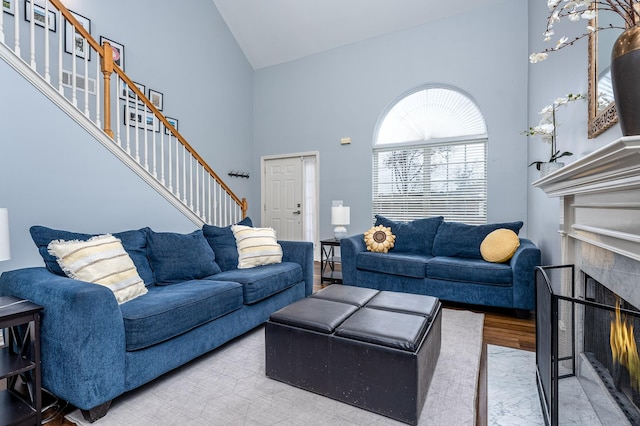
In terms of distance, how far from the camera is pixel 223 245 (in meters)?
2.99

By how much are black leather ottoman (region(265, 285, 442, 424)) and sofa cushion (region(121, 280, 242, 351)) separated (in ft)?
1.52

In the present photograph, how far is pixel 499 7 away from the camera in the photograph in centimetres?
433

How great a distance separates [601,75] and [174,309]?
2.72 meters

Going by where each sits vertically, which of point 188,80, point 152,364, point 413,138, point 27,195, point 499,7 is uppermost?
point 499,7

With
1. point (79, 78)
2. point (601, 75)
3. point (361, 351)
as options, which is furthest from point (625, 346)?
point (79, 78)

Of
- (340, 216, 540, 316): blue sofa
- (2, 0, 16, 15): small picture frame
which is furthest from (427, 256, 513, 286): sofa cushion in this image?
(2, 0, 16, 15): small picture frame

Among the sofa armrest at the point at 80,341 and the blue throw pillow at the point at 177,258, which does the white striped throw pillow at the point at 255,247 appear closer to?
the blue throw pillow at the point at 177,258

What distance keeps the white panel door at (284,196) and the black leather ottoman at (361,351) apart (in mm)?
4008

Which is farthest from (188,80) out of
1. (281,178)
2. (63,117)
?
(63,117)

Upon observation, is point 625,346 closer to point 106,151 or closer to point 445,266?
point 445,266

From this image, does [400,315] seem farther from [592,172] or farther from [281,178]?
[281,178]

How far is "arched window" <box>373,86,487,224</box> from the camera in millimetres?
4586

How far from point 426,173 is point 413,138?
59 centimetres

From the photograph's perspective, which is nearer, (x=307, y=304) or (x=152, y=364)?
(x=152, y=364)
